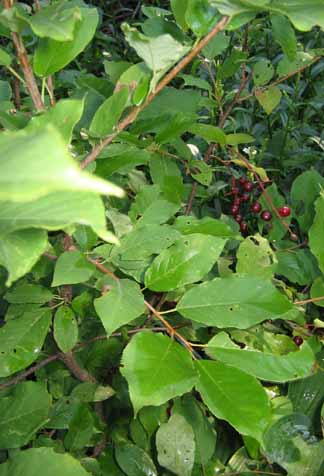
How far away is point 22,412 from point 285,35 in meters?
0.67

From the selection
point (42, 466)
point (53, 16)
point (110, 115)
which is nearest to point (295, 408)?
point (42, 466)

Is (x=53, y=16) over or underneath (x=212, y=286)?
over

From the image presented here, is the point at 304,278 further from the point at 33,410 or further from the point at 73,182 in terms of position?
the point at 73,182

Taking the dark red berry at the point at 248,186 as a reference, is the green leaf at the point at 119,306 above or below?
above

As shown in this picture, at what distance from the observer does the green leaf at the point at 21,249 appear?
0.42 metres

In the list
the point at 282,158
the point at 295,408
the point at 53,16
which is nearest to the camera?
the point at 53,16

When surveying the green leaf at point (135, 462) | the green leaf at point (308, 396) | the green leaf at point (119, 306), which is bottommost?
the green leaf at point (135, 462)

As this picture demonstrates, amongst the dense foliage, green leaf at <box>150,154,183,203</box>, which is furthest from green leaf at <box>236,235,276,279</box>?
green leaf at <box>150,154,183,203</box>

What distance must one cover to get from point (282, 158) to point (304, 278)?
28.0 inches

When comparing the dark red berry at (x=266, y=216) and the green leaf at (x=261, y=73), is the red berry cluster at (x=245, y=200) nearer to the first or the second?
the dark red berry at (x=266, y=216)

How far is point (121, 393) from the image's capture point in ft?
3.26

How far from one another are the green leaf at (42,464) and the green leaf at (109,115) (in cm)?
35

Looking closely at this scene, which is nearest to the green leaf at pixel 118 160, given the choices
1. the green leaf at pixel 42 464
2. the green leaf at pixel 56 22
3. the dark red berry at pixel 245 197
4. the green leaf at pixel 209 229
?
the green leaf at pixel 209 229

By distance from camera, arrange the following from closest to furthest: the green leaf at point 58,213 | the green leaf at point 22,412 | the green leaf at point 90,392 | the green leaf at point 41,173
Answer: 1. the green leaf at point 41,173
2. the green leaf at point 58,213
3. the green leaf at point 22,412
4. the green leaf at point 90,392
